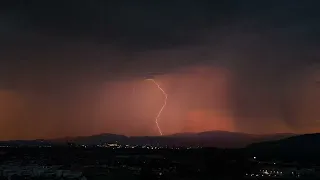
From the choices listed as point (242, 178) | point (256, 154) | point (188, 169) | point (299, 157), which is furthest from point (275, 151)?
point (242, 178)

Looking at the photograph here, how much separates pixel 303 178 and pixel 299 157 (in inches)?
3262

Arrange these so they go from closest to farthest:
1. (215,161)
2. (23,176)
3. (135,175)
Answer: (135,175)
(23,176)
(215,161)

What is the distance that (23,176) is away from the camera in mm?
107688

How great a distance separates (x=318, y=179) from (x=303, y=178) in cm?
402

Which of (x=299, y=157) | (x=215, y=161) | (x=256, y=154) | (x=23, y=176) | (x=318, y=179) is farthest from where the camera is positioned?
(x=256, y=154)

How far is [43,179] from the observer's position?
102 meters

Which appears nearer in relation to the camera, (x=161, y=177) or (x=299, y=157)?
(x=161, y=177)

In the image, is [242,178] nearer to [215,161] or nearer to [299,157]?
[215,161]

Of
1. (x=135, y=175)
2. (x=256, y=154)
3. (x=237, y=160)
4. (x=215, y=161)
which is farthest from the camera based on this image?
(x=256, y=154)

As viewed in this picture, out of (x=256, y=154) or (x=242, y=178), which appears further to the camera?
(x=256, y=154)

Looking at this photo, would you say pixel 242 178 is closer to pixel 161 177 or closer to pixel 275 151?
pixel 161 177

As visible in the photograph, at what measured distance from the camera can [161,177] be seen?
93000 millimetres

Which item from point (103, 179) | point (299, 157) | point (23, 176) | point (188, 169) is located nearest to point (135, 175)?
point (103, 179)

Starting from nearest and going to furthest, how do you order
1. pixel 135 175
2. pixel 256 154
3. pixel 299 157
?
pixel 135 175
pixel 299 157
pixel 256 154
